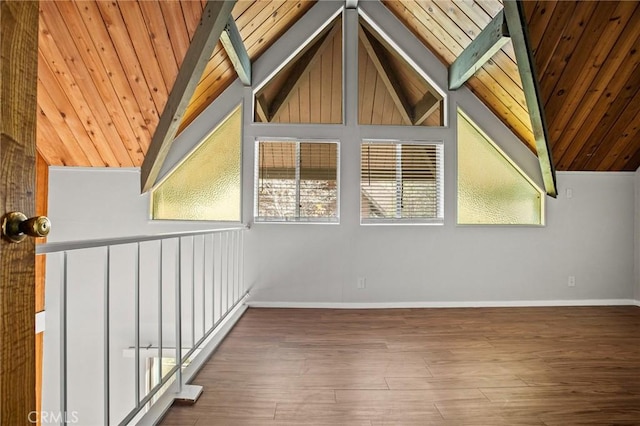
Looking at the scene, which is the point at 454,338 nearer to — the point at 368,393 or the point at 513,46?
the point at 368,393

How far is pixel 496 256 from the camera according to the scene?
3.90 meters

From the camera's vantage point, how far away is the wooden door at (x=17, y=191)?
64 centimetres

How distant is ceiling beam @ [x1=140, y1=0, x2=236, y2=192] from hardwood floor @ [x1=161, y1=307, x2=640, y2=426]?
177 cm

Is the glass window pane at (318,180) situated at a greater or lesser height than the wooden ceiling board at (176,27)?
lesser

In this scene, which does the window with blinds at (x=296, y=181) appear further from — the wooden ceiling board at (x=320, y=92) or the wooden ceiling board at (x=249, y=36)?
the wooden ceiling board at (x=249, y=36)

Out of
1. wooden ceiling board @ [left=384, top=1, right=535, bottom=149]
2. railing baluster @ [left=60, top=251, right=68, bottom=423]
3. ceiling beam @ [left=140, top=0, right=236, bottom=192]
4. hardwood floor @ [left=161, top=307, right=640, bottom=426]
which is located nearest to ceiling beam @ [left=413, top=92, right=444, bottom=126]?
wooden ceiling board @ [left=384, top=1, right=535, bottom=149]

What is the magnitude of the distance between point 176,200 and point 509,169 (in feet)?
12.0

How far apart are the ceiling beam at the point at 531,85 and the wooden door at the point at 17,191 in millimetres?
3076

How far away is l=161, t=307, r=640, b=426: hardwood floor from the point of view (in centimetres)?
177

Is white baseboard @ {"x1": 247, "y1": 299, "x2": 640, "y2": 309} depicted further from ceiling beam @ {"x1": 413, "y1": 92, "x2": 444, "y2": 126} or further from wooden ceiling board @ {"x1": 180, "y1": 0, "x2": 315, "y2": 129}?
wooden ceiling board @ {"x1": 180, "y1": 0, "x2": 315, "y2": 129}

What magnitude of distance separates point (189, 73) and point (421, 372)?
2.62 metres

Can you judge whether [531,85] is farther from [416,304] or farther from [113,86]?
[113,86]

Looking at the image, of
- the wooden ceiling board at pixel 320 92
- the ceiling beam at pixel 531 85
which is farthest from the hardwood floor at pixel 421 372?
the wooden ceiling board at pixel 320 92

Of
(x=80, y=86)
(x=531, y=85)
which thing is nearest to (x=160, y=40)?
(x=80, y=86)
